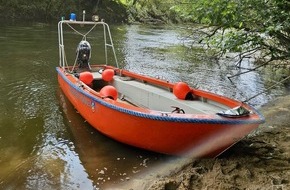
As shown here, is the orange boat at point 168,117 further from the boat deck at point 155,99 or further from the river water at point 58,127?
the river water at point 58,127

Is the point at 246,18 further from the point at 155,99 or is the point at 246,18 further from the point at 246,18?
the point at 155,99

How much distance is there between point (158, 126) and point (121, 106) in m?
0.80

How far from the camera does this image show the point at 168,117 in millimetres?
5020

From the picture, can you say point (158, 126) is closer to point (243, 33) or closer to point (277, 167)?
point (277, 167)

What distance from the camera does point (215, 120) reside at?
480 centimetres

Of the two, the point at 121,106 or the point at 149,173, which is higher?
the point at 121,106

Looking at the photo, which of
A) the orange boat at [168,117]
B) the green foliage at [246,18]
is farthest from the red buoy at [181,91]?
the green foliage at [246,18]

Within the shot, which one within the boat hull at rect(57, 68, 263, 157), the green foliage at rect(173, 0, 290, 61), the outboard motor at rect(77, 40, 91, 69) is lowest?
the boat hull at rect(57, 68, 263, 157)

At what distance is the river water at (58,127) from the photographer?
205 inches

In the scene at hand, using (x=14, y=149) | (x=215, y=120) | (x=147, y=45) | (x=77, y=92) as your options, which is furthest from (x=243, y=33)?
(x=147, y=45)

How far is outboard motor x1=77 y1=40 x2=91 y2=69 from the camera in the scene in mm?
9414

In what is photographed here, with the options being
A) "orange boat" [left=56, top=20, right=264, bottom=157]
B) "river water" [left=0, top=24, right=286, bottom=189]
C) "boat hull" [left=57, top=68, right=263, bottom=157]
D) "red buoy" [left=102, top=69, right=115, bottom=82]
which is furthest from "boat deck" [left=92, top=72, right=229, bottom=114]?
"river water" [left=0, top=24, right=286, bottom=189]

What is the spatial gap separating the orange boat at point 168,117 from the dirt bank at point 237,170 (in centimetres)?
24

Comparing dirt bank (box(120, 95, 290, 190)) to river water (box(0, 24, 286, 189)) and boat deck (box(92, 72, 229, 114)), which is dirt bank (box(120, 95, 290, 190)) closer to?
river water (box(0, 24, 286, 189))
